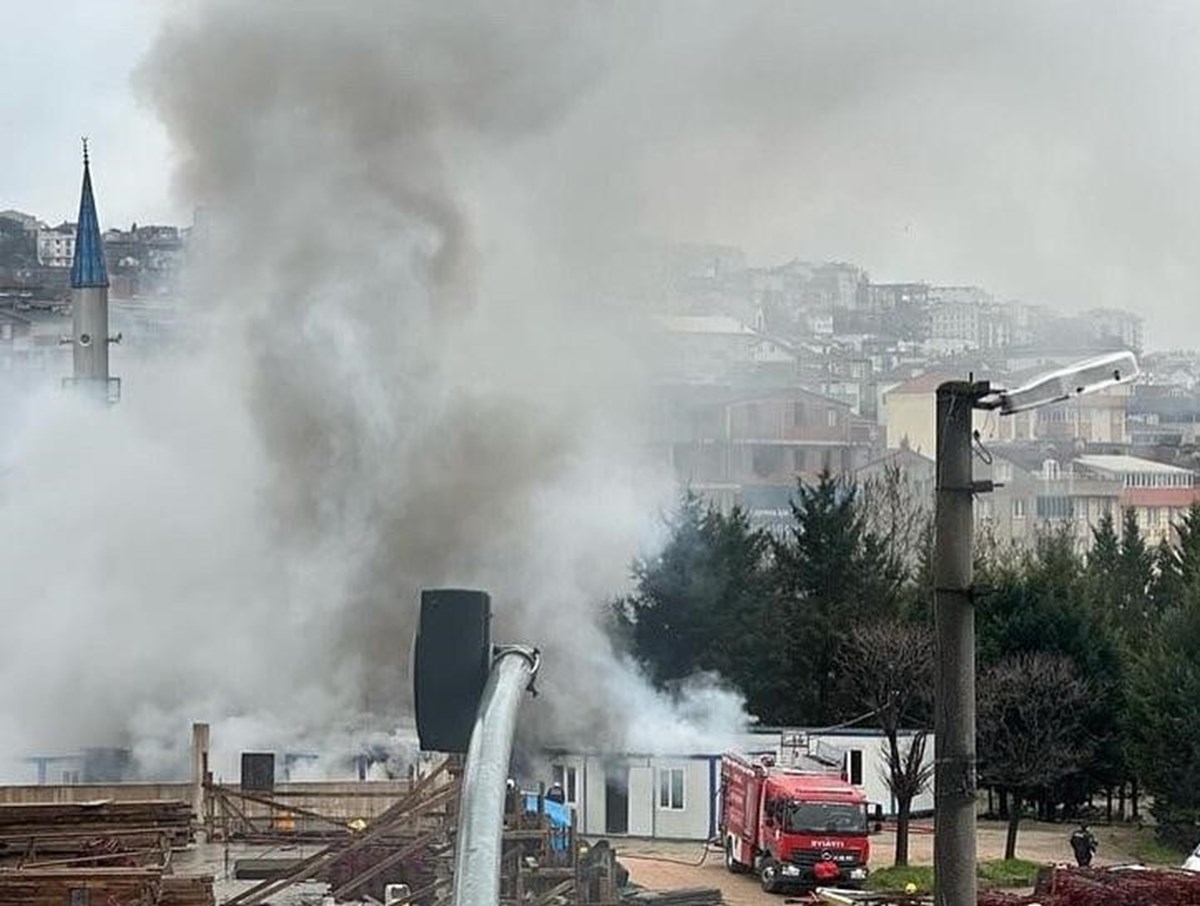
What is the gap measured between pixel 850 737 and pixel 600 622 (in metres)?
5.68

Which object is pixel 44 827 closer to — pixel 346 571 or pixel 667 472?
pixel 346 571

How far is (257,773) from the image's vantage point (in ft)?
95.9

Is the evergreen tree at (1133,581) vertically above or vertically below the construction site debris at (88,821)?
above

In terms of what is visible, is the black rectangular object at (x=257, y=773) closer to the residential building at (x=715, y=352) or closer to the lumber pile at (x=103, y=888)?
the lumber pile at (x=103, y=888)

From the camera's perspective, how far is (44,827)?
23.4 meters

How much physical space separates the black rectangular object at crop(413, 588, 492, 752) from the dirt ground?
69.3 ft

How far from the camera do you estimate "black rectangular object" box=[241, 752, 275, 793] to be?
29.0 m

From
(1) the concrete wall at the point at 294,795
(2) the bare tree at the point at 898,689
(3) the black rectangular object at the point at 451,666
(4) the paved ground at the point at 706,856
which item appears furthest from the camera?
(2) the bare tree at the point at 898,689

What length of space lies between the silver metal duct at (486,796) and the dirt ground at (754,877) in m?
21.0

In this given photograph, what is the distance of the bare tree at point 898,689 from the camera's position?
29.0 meters

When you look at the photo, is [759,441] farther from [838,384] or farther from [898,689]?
[898,689]

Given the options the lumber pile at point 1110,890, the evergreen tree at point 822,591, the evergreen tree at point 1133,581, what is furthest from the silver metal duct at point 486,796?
the evergreen tree at point 1133,581

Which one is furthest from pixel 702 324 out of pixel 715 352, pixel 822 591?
pixel 822 591

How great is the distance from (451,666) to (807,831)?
22.2m
